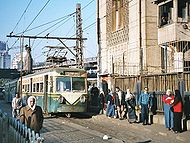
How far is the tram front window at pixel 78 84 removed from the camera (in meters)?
23.0

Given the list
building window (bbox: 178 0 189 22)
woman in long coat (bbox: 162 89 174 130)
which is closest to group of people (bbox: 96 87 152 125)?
woman in long coat (bbox: 162 89 174 130)

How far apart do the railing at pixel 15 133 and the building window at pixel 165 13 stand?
55.9 feet

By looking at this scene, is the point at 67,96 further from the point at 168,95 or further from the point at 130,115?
the point at 168,95

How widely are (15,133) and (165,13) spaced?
19.3 meters

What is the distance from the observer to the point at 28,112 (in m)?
8.45

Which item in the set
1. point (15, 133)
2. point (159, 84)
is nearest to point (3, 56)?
point (159, 84)

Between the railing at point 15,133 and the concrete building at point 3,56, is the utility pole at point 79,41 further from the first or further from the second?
the railing at point 15,133

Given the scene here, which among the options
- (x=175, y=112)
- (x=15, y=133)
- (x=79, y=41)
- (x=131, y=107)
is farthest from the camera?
(x=79, y=41)

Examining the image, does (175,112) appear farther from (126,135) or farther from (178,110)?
(126,135)

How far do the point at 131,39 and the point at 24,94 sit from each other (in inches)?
369

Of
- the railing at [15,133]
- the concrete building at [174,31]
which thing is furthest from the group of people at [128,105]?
the railing at [15,133]

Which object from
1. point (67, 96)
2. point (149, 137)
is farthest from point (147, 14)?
point (149, 137)

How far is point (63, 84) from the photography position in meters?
22.8

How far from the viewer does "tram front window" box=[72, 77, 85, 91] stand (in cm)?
2298
